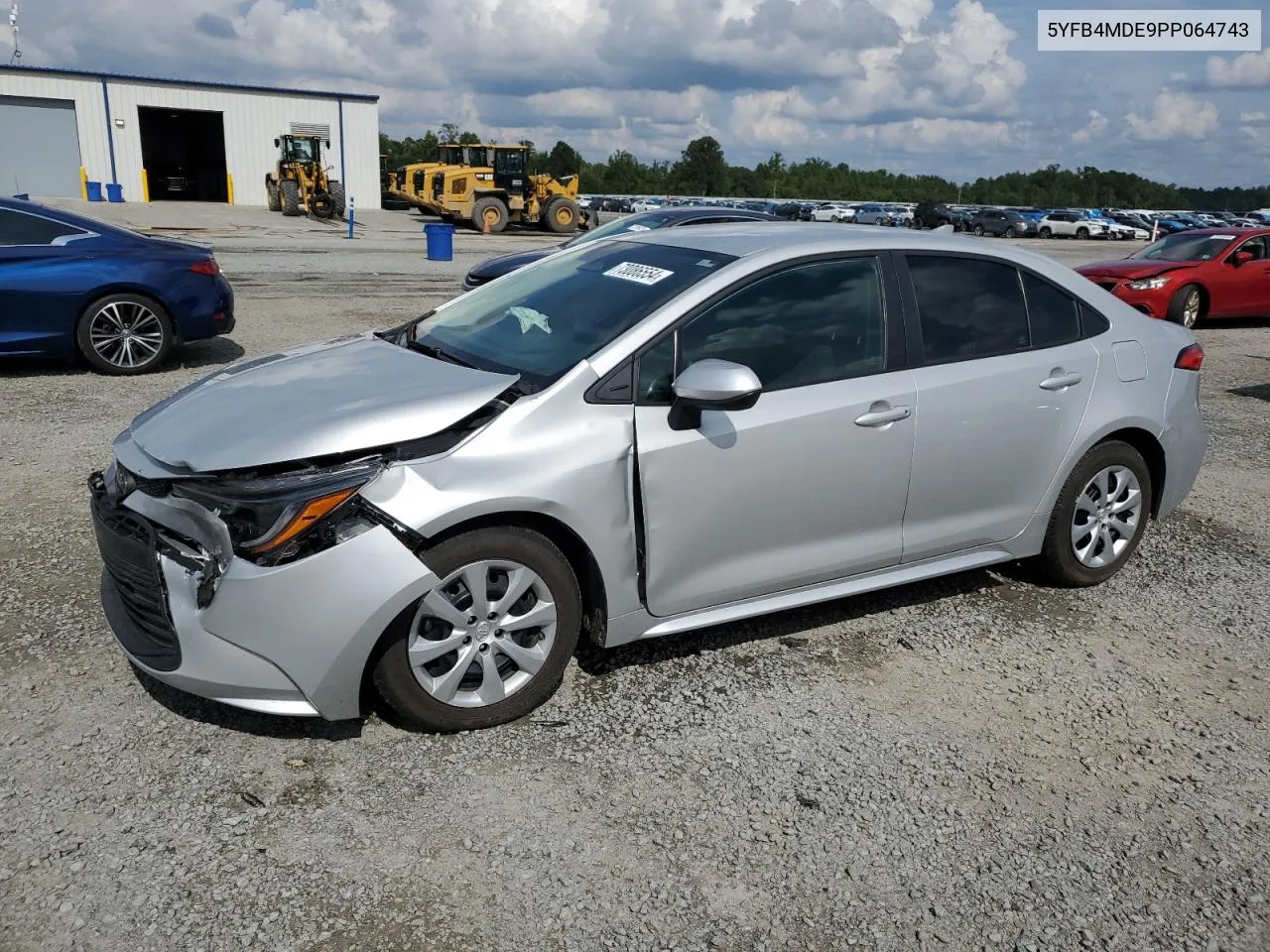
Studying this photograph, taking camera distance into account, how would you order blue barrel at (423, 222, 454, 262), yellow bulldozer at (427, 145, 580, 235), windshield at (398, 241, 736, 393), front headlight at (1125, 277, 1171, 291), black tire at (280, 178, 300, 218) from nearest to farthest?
windshield at (398, 241, 736, 393)
front headlight at (1125, 277, 1171, 291)
blue barrel at (423, 222, 454, 262)
yellow bulldozer at (427, 145, 580, 235)
black tire at (280, 178, 300, 218)

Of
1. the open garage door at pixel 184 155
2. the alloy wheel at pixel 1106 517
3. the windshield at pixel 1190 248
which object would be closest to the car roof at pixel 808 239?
the alloy wheel at pixel 1106 517

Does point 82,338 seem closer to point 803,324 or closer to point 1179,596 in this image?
point 803,324

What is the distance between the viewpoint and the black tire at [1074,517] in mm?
4539

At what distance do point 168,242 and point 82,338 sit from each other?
1091 millimetres

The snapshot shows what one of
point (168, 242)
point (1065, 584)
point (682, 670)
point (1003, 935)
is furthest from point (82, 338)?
point (1003, 935)

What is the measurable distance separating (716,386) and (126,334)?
22.5 ft

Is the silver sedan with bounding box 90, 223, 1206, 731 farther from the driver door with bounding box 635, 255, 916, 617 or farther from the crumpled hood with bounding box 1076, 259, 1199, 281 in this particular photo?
the crumpled hood with bounding box 1076, 259, 1199, 281

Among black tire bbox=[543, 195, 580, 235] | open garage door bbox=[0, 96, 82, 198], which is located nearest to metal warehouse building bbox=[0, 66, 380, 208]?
open garage door bbox=[0, 96, 82, 198]

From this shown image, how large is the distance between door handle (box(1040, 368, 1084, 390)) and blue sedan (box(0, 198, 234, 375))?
6998 millimetres

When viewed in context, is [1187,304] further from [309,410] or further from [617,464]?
[309,410]

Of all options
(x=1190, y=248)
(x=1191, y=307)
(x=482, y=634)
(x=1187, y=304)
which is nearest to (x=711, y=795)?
(x=482, y=634)

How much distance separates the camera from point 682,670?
3922 millimetres

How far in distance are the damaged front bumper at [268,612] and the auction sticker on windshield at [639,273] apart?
1495 mm

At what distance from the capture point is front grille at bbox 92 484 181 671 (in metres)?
3.16
